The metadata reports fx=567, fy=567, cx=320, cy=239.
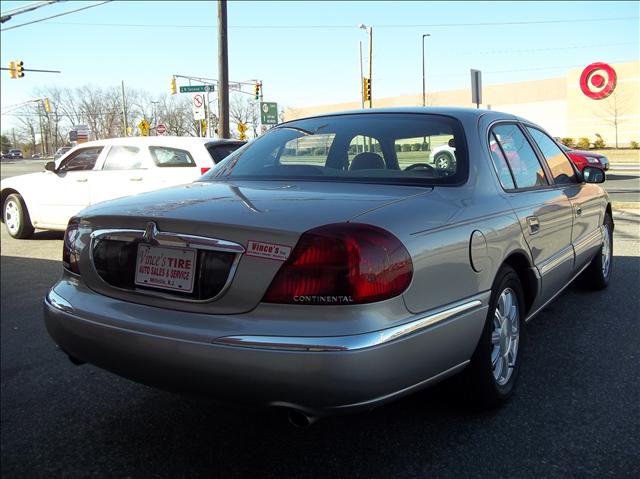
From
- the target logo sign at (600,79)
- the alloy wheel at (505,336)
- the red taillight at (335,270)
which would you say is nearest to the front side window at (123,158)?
the alloy wheel at (505,336)

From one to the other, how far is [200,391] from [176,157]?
19.2ft

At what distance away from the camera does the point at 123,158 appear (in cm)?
795

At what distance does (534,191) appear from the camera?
344 centimetres

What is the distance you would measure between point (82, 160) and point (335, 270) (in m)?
7.32

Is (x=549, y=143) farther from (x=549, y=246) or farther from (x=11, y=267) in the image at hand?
(x=11, y=267)

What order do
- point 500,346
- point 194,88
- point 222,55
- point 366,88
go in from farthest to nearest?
point 366,88
point 194,88
point 222,55
point 500,346

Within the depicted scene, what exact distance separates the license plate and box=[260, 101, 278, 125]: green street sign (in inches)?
868

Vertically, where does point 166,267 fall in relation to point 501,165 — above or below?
below

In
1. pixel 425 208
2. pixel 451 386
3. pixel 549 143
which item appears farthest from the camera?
pixel 549 143

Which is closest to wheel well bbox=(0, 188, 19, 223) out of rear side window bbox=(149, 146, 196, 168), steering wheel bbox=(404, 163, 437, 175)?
rear side window bbox=(149, 146, 196, 168)

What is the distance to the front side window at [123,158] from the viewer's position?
7812 millimetres

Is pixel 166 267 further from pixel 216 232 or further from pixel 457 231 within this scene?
pixel 457 231

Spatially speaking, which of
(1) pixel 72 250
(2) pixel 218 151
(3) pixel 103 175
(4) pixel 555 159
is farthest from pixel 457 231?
(3) pixel 103 175

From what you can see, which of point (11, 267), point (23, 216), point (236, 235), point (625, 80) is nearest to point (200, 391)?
point (236, 235)
